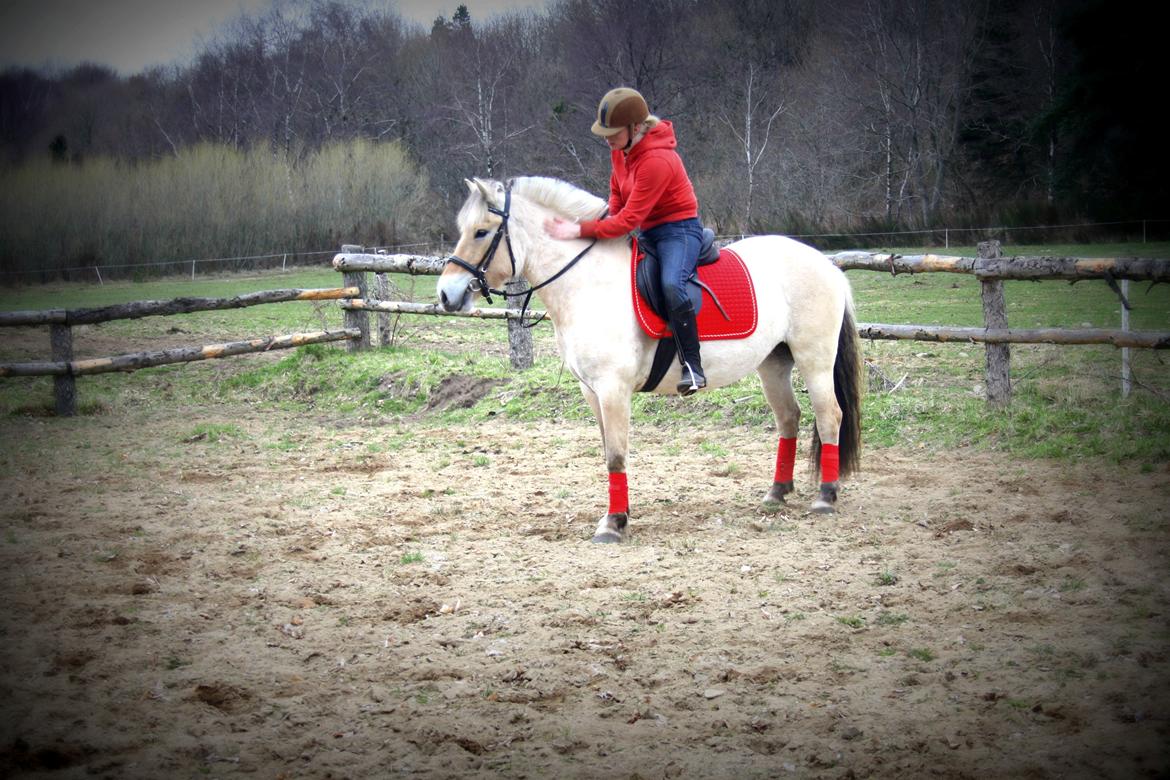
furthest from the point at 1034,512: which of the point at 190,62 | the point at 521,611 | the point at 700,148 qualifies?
the point at 190,62

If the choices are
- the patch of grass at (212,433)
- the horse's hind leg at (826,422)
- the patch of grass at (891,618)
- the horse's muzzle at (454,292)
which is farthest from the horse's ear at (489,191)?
the patch of grass at (212,433)

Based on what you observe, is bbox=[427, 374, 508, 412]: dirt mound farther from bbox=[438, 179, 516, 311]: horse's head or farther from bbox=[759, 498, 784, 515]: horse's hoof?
bbox=[759, 498, 784, 515]: horse's hoof

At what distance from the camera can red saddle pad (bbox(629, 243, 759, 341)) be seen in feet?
18.9

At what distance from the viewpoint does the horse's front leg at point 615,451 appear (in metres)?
5.68

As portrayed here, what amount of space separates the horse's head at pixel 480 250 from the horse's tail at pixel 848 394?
8.22 ft

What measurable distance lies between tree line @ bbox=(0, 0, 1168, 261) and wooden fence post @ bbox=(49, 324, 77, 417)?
17932mm

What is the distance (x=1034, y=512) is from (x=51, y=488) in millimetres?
7313

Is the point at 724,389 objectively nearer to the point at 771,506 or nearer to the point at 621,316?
the point at 771,506

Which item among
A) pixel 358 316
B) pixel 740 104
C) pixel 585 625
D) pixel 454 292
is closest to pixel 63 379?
pixel 358 316

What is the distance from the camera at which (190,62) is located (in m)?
40.1

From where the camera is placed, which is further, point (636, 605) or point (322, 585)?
point (322, 585)

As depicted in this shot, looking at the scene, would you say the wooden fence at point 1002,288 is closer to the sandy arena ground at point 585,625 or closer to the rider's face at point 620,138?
the sandy arena ground at point 585,625

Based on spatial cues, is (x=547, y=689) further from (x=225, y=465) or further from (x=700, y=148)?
(x=700, y=148)

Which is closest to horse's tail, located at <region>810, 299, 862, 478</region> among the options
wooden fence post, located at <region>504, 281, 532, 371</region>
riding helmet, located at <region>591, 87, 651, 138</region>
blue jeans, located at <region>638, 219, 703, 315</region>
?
blue jeans, located at <region>638, 219, 703, 315</region>
